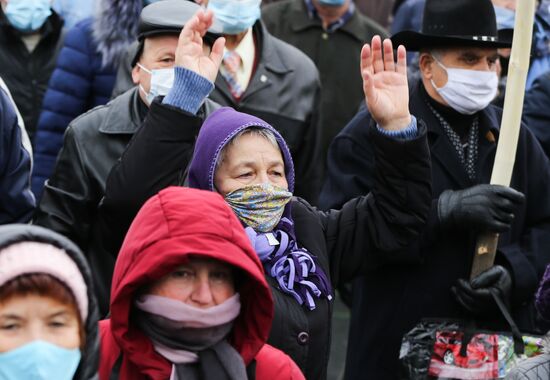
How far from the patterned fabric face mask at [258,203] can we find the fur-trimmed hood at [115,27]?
261 centimetres

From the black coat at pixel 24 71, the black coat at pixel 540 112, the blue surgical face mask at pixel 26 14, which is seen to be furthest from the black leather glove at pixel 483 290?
the blue surgical face mask at pixel 26 14

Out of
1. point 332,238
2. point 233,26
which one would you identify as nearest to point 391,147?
point 332,238

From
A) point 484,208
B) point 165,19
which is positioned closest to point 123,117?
point 165,19

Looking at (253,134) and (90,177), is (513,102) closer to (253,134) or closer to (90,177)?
(253,134)

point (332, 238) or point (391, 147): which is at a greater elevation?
point (391, 147)

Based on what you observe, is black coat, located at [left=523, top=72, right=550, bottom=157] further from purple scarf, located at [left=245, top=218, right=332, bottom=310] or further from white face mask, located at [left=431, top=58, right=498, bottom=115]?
purple scarf, located at [left=245, top=218, right=332, bottom=310]

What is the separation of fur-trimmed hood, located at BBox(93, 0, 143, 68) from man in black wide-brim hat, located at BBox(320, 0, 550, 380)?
169cm

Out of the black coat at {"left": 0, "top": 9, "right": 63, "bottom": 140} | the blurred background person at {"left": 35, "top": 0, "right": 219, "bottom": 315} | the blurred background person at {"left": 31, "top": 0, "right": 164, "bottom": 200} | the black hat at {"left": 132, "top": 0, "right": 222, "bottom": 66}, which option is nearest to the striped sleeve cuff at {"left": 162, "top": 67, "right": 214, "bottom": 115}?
the blurred background person at {"left": 35, "top": 0, "right": 219, "bottom": 315}

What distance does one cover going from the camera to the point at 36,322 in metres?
3.30

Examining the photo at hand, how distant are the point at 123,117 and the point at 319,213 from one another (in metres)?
1.04

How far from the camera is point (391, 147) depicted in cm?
465

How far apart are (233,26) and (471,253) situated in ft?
5.56

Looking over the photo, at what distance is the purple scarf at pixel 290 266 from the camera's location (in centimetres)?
431

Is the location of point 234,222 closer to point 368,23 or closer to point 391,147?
point 391,147
